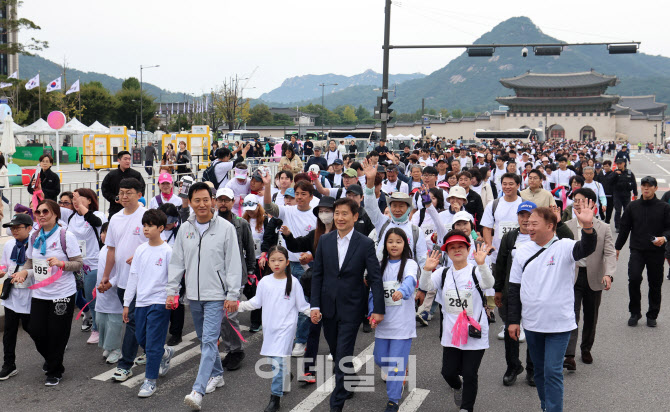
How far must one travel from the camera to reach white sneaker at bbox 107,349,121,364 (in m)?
6.33

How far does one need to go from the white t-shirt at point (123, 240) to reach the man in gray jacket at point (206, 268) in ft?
2.73

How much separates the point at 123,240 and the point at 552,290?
13.5 feet

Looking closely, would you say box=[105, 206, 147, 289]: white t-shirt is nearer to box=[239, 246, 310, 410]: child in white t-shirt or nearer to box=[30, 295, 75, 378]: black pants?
box=[30, 295, 75, 378]: black pants

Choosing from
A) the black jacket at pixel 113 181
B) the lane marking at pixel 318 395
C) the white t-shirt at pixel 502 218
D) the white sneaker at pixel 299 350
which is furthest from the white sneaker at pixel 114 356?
the white t-shirt at pixel 502 218

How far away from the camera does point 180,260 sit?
5.49 metres

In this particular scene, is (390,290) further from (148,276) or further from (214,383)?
(148,276)

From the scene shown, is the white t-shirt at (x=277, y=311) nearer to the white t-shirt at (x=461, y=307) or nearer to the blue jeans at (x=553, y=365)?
the white t-shirt at (x=461, y=307)

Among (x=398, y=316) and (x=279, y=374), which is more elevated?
(x=398, y=316)

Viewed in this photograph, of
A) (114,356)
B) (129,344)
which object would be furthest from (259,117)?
(129,344)

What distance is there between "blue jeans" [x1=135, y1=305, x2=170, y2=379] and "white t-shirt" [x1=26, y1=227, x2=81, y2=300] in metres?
0.93

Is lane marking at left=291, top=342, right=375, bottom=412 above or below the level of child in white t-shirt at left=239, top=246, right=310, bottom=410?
below

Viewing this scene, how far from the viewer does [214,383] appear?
5.60 m

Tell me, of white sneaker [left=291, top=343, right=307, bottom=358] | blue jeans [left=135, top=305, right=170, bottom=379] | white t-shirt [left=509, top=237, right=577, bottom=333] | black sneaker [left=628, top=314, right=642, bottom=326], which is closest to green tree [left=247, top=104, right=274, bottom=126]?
black sneaker [left=628, top=314, right=642, bottom=326]

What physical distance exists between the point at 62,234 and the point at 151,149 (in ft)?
78.7
